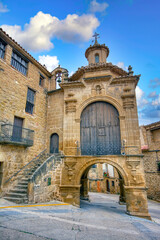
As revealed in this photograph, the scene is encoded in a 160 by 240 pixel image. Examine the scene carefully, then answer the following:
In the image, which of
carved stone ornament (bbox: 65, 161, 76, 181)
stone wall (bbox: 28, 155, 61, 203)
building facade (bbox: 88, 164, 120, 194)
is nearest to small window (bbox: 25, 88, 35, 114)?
stone wall (bbox: 28, 155, 61, 203)

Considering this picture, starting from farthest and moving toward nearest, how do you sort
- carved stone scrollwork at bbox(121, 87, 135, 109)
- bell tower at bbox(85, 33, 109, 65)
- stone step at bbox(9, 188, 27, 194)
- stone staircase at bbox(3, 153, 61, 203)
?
1. bell tower at bbox(85, 33, 109, 65)
2. carved stone scrollwork at bbox(121, 87, 135, 109)
3. stone step at bbox(9, 188, 27, 194)
4. stone staircase at bbox(3, 153, 61, 203)

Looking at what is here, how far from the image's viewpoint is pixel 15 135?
9805 mm

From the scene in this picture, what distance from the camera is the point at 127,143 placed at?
1001cm

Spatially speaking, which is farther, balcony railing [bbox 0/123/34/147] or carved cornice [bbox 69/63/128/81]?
carved cornice [bbox 69/63/128/81]

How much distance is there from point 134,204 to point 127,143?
146 inches

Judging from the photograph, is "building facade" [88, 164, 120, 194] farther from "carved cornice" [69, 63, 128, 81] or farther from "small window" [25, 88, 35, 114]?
"small window" [25, 88, 35, 114]

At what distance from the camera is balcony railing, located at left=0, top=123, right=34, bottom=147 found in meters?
8.58

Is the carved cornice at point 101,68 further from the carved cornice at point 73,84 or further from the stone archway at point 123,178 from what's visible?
the stone archway at point 123,178

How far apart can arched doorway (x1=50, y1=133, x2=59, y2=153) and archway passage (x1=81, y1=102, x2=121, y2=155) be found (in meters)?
2.50

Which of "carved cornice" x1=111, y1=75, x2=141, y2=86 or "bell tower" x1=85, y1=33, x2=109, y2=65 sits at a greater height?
"bell tower" x1=85, y1=33, x2=109, y2=65

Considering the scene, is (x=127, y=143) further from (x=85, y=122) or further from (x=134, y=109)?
(x=85, y=122)

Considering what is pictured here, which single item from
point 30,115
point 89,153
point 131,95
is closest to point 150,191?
point 89,153

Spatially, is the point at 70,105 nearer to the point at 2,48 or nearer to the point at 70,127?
the point at 70,127

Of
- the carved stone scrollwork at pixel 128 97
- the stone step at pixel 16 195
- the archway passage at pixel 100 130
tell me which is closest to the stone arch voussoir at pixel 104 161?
the archway passage at pixel 100 130
